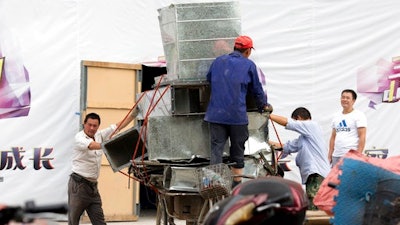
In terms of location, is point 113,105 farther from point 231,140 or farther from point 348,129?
point 231,140

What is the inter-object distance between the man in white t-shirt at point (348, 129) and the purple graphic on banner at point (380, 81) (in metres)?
2.31

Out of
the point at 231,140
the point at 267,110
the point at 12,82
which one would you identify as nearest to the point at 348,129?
the point at 267,110

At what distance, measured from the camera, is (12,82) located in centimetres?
1083

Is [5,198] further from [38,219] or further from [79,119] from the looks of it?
[38,219]

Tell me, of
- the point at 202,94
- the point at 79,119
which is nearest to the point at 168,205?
the point at 202,94

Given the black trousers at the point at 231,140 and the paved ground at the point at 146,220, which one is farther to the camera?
the paved ground at the point at 146,220

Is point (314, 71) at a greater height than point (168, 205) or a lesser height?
greater

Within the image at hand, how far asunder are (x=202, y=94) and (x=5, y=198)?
3905 mm

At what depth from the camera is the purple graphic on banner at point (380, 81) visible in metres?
12.2

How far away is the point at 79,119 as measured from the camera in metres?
11.0

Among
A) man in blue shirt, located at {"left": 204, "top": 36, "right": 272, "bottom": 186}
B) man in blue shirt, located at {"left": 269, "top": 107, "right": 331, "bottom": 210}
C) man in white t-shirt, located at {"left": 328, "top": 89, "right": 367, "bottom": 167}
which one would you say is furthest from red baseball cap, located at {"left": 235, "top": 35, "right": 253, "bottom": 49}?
man in white t-shirt, located at {"left": 328, "top": 89, "right": 367, "bottom": 167}

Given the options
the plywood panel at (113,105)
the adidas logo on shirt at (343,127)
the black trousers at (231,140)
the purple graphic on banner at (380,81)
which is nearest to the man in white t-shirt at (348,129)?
the adidas logo on shirt at (343,127)

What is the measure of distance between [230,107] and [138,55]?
4.12 m

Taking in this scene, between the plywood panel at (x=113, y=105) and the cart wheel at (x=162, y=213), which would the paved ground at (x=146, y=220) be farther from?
the cart wheel at (x=162, y=213)
